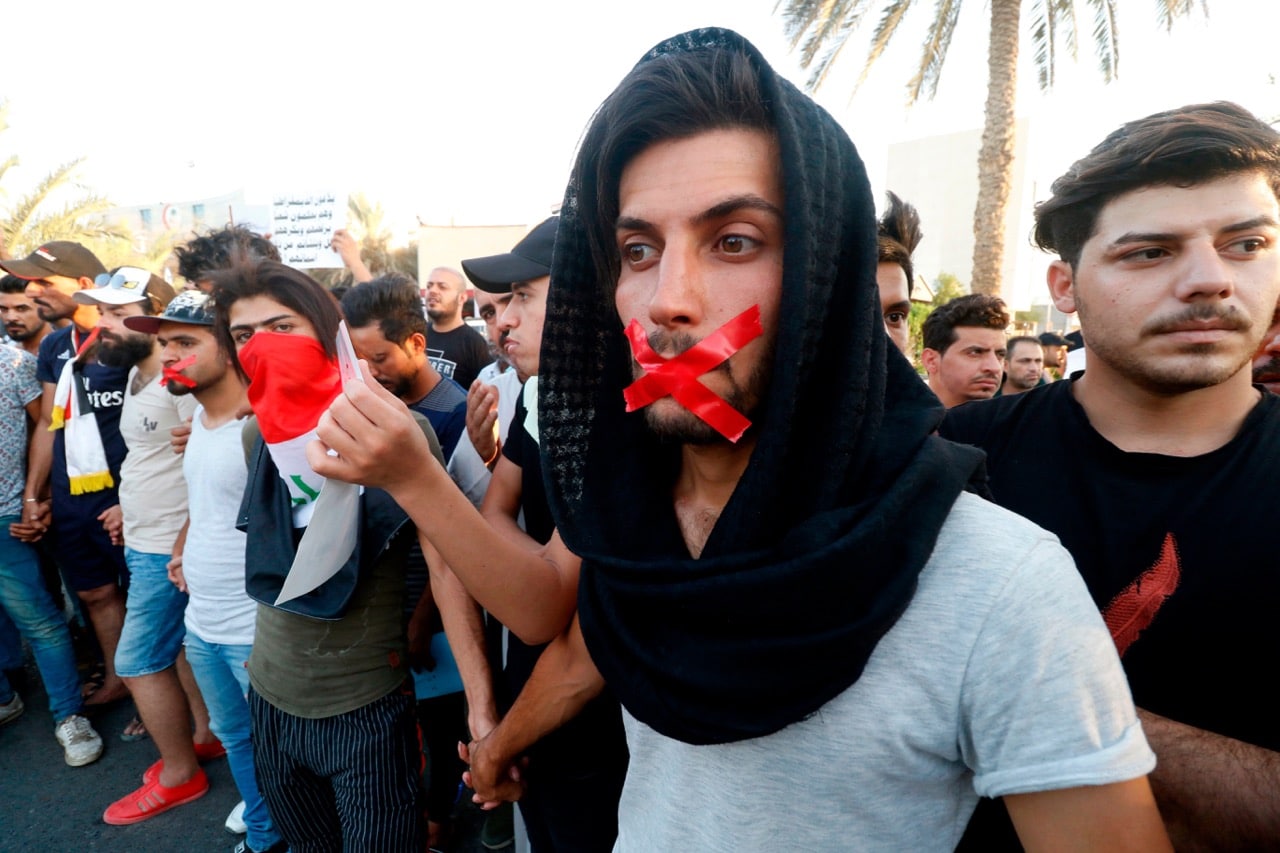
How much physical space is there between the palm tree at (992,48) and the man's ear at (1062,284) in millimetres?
8475

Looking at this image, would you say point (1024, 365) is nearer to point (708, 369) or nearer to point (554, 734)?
point (554, 734)

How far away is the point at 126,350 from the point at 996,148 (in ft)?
32.7

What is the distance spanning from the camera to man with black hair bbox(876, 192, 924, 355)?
251 centimetres

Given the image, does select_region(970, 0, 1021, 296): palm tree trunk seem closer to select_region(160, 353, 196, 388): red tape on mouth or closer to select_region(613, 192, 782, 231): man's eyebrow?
select_region(160, 353, 196, 388): red tape on mouth

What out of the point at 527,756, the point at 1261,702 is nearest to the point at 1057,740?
the point at 1261,702

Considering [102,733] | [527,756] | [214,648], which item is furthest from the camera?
[102,733]

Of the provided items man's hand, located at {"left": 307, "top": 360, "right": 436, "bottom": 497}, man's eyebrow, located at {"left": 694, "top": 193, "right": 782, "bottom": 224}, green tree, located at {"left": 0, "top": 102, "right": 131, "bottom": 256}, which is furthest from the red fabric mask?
green tree, located at {"left": 0, "top": 102, "right": 131, "bottom": 256}

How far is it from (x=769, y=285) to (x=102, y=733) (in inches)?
193

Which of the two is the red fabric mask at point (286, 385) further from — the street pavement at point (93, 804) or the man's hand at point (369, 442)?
the street pavement at point (93, 804)

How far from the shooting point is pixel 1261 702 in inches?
47.3

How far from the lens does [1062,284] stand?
5.67 ft

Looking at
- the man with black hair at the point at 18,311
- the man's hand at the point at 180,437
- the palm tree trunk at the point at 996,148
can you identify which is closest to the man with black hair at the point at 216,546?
the man's hand at the point at 180,437

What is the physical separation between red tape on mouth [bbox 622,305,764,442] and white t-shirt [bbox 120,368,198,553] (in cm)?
317

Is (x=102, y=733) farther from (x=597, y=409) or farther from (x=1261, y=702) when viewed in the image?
(x=1261, y=702)
